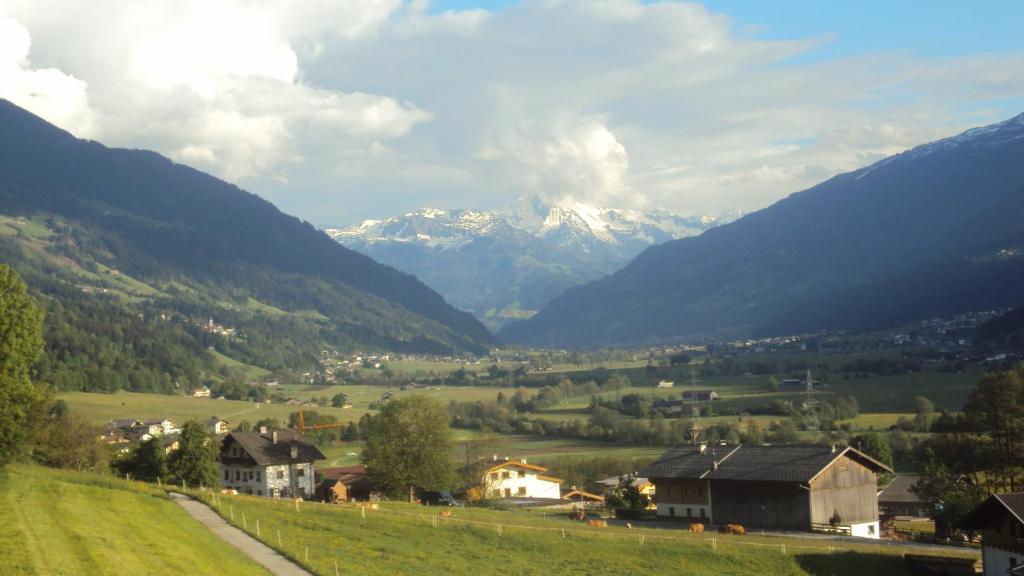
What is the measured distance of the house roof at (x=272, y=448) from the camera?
86.8 meters

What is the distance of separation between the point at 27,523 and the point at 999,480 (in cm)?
5405

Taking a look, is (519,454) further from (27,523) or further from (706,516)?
(27,523)

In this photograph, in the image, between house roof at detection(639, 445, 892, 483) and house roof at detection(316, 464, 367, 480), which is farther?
house roof at detection(316, 464, 367, 480)

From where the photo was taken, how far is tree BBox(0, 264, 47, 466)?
47925mm

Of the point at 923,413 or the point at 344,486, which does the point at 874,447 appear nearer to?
the point at 923,413

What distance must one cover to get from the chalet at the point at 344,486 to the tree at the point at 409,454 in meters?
4.88

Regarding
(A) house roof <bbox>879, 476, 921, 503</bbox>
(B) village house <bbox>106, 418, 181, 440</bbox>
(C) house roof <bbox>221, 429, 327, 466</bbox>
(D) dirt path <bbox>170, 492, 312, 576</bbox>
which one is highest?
(B) village house <bbox>106, 418, 181, 440</bbox>

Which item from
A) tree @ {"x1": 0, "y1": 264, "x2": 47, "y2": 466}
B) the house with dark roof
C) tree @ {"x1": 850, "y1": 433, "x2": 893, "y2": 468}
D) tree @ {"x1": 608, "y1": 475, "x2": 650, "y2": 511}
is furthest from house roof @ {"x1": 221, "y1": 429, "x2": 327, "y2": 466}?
tree @ {"x1": 850, "y1": 433, "x2": 893, "y2": 468}

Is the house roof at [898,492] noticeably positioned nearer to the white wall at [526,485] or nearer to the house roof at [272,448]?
the white wall at [526,485]

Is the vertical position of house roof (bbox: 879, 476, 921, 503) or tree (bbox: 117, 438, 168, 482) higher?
A: tree (bbox: 117, 438, 168, 482)

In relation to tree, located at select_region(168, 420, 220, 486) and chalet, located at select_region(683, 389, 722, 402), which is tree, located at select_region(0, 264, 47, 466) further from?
chalet, located at select_region(683, 389, 722, 402)

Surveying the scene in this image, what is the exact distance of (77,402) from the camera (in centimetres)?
15475

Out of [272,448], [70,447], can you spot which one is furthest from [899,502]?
[70,447]

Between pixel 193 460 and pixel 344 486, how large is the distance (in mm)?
16567
